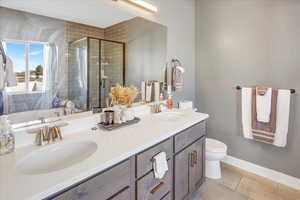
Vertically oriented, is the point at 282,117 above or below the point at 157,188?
above

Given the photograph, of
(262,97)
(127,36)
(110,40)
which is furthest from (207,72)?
(110,40)

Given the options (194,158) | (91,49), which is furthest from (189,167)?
(91,49)

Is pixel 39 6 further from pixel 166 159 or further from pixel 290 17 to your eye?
pixel 290 17

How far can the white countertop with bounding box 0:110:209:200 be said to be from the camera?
646 mm

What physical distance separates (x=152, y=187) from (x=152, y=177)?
0.25ft

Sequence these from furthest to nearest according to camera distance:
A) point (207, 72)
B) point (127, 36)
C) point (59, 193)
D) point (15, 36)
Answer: point (207, 72) < point (127, 36) < point (15, 36) < point (59, 193)

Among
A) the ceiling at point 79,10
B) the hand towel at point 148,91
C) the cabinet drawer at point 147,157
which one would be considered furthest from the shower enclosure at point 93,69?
the cabinet drawer at point 147,157

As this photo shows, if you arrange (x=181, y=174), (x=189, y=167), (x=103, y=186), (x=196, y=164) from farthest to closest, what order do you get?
(x=196, y=164) < (x=189, y=167) < (x=181, y=174) < (x=103, y=186)

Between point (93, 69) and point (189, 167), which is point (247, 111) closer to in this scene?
point (189, 167)

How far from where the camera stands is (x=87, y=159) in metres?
0.86

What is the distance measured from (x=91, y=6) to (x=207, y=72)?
6.03ft

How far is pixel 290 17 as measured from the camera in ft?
5.96

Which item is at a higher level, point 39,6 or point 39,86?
point 39,6

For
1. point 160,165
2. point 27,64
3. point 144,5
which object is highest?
point 144,5
